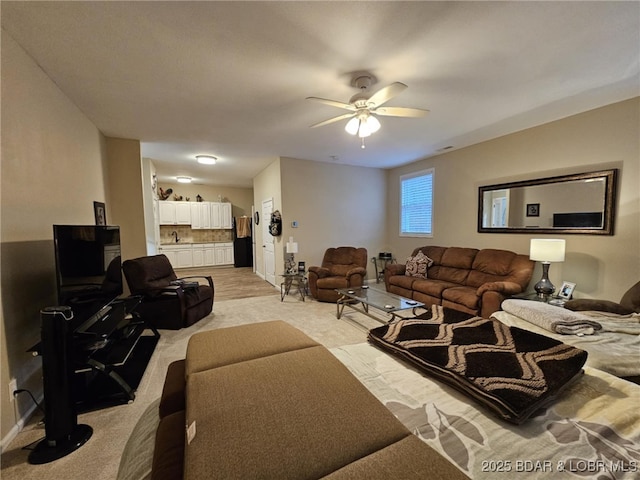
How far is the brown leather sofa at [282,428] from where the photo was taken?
675 mm

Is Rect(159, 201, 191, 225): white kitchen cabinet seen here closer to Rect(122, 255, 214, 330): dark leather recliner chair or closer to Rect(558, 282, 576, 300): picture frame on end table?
Rect(122, 255, 214, 330): dark leather recliner chair

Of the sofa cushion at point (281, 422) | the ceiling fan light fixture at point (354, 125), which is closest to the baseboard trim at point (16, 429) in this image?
the sofa cushion at point (281, 422)

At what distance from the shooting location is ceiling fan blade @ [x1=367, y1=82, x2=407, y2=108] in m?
2.00

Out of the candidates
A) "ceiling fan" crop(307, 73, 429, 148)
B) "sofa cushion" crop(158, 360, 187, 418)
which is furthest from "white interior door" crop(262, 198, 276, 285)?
"sofa cushion" crop(158, 360, 187, 418)

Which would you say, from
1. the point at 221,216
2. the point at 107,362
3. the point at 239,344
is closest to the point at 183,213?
the point at 221,216

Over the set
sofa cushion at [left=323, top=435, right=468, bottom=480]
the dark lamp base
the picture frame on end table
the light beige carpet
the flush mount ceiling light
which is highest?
the flush mount ceiling light

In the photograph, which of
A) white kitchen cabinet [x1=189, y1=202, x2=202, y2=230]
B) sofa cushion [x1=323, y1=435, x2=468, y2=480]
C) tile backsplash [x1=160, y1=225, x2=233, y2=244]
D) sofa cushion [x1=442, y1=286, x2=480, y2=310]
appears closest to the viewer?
sofa cushion [x1=323, y1=435, x2=468, y2=480]

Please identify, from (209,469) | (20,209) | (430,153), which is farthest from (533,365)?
(430,153)

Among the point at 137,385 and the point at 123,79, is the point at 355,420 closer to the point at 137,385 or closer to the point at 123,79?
the point at 137,385

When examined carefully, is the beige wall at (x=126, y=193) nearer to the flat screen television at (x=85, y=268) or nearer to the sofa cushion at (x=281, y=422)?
the flat screen television at (x=85, y=268)

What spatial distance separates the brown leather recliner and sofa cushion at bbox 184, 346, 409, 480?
136 inches

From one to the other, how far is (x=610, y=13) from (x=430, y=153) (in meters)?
3.31

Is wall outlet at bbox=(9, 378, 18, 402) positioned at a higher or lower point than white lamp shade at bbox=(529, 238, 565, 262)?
lower

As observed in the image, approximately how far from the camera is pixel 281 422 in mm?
825
